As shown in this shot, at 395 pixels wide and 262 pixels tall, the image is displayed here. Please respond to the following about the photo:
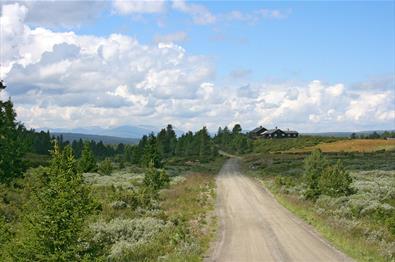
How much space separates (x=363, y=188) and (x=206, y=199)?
13.8m

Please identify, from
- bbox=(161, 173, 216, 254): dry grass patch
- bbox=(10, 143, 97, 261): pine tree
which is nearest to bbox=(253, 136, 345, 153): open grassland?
bbox=(161, 173, 216, 254): dry grass patch

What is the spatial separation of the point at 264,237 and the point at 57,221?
1189cm

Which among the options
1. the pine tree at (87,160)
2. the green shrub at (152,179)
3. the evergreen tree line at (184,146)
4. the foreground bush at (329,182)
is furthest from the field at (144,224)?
the evergreen tree line at (184,146)

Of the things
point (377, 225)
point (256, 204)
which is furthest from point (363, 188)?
point (377, 225)

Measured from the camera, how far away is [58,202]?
49.4 feet

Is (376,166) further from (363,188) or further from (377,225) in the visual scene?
(377,225)

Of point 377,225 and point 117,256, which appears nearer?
point 117,256

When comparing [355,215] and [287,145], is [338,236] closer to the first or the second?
[355,215]

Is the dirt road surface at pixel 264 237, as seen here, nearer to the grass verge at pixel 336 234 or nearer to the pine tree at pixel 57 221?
the grass verge at pixel 336 234

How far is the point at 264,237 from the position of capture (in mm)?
24109

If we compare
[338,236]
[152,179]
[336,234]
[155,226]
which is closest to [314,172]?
[152,179]

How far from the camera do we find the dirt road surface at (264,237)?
20.0 metres

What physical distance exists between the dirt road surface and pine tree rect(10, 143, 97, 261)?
20.9ft

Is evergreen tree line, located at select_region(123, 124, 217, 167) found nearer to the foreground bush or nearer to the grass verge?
the foreground bush
